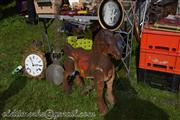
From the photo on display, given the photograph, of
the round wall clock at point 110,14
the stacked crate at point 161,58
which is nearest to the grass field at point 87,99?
the stacked crate at point 161,58

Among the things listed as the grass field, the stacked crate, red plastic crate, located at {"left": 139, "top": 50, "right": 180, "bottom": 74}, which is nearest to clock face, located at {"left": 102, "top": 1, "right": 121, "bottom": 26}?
the stacked crate

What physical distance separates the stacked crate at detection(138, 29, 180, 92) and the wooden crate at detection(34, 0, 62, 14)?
6.14 feet

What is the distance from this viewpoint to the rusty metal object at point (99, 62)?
489 cm

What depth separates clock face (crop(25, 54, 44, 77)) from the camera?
20.6ft

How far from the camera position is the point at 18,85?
635 cm

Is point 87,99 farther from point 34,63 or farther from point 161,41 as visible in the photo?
point 161,41

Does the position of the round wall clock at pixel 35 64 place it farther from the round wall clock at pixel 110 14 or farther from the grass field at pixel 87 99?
the round wall clock at pixel 110 14

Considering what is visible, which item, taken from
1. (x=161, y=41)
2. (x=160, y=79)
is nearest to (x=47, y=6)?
(x=161, y=41)

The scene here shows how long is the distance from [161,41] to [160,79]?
787 mm

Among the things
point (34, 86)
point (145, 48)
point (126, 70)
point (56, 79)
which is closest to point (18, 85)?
point (34, 86)

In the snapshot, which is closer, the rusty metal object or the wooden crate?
the rusty metal object

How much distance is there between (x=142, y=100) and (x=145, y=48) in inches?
39.8

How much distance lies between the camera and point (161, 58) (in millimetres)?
5707

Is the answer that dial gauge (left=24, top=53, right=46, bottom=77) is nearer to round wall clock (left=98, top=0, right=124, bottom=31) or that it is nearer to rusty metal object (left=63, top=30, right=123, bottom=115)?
rusty metal object (left=63, top=30, right=123, bottom=115)
